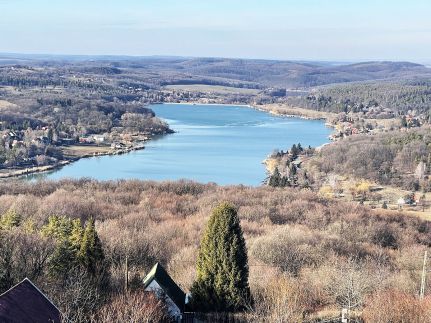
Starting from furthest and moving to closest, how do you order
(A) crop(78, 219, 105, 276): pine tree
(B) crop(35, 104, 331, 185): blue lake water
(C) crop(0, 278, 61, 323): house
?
(B) crop(35, 104, 331, 185): blue lake water → (A) crop(78, 219, 105, 276): pine tree → (C) crop(0, 278, 61, 323): house

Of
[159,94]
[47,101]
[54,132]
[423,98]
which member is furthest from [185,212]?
[159,94]

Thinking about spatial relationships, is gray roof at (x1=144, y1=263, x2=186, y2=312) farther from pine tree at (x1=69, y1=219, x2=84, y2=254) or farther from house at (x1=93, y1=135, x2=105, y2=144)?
house at (x1=93, y1=135, x2=105, y2=144)

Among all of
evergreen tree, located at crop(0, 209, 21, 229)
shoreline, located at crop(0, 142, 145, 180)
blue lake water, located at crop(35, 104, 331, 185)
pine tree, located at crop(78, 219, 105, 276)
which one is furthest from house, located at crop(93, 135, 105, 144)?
pine tree, located at crop(78, 219, 105, 276)

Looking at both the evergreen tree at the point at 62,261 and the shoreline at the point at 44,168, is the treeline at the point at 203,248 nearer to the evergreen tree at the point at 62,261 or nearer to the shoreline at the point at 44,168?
the evergreen tree at the point at 62,261

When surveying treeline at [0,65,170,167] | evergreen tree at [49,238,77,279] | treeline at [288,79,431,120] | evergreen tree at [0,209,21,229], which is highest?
evergreen tree at [49,238,77,279]

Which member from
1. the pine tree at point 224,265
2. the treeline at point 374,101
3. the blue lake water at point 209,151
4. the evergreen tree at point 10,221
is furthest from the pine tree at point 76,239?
the treeline at point 374,101

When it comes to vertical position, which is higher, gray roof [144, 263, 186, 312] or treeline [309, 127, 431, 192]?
gray roof [144, 263, 186, 312]

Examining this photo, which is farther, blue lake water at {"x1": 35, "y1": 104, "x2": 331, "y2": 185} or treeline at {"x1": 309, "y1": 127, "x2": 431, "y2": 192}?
treeline at {"x1": 309, "y1": 127, "x2": 431, "y2": 192}

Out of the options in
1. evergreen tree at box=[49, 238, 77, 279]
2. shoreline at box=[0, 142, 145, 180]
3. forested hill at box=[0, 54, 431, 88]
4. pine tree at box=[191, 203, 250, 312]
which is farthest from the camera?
forested hill at box=[0, 54, 431, 88]

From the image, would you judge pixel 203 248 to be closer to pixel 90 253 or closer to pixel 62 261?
pixel 90 253
